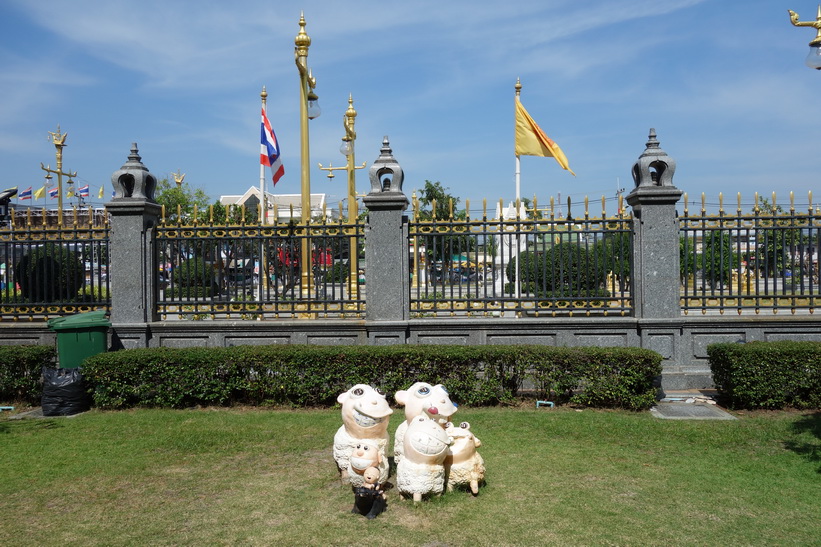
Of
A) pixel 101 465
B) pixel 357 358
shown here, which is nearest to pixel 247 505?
pixel 101 465

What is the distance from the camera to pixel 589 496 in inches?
212

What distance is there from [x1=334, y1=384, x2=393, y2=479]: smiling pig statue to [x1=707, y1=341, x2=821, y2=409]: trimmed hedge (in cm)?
504

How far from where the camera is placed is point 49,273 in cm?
1095

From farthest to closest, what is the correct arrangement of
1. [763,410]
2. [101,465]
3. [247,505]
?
[763,410], [101,465], [247,505]

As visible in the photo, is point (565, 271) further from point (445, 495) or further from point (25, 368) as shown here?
point (25, 368)

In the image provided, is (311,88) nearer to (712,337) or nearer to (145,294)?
(145,294)

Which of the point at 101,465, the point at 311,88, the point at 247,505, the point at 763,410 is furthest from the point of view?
the point at 311,88

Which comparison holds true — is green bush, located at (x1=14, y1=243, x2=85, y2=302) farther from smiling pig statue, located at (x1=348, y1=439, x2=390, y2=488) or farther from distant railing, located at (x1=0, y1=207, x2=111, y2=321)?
smiling pig statue, located at (x1=348, y1=439, x2=390, y2=488)

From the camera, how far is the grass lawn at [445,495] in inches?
186

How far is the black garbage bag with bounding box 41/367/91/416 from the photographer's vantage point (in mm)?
8703

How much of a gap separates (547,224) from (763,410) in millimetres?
3744

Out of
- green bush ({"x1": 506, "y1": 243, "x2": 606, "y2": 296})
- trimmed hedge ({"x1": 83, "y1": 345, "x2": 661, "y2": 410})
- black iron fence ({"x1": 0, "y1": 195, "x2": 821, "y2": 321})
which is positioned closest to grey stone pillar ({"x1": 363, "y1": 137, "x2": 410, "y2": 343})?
A: black iron fence ({"x1": 0, "y1": 195, "x2": 821, "y2": 321})

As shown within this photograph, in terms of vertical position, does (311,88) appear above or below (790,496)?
above

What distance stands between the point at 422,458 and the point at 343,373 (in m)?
3.74
